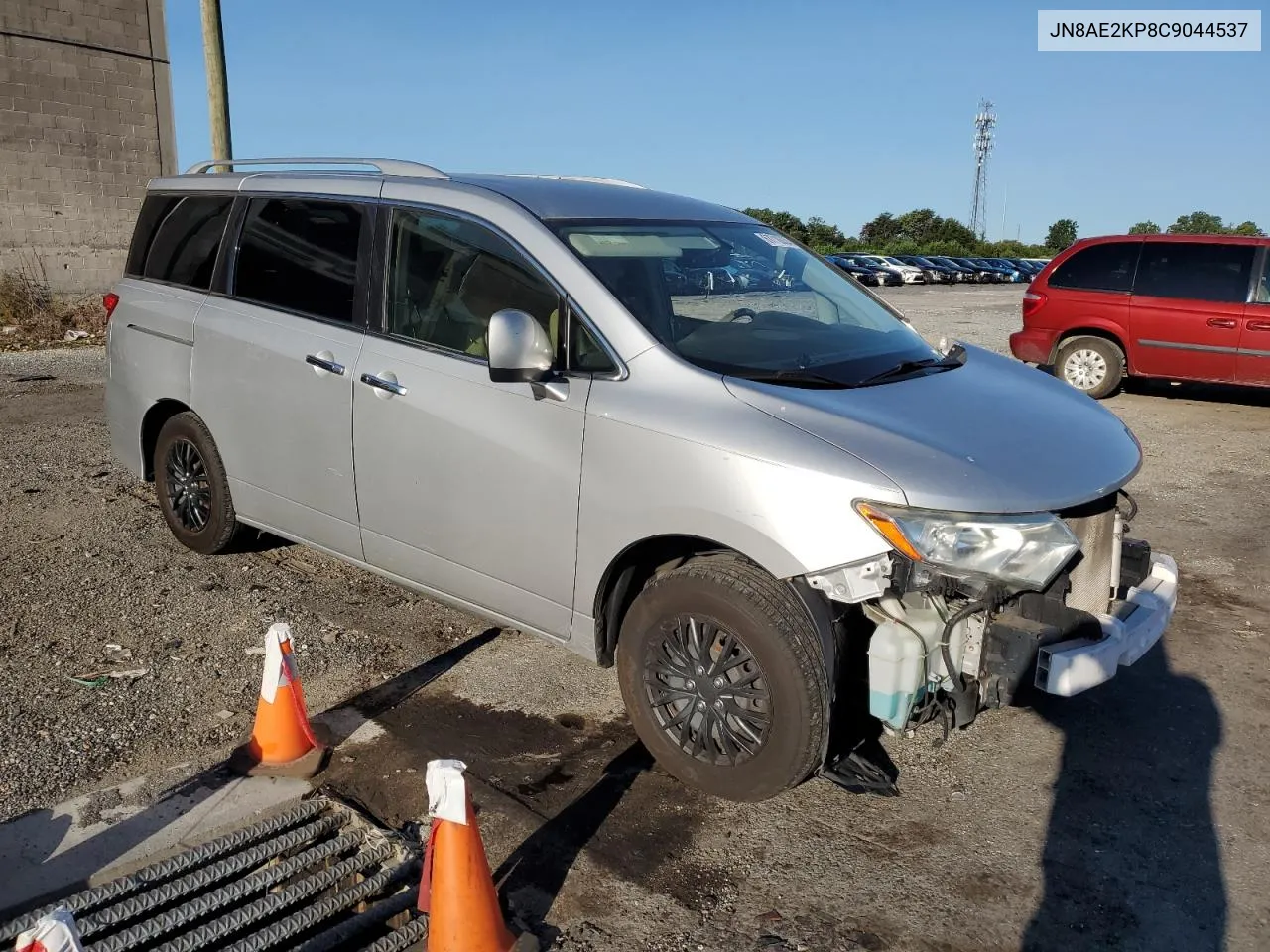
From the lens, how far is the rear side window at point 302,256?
4.51m

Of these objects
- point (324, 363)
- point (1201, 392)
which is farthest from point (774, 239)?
point (1201, 392)

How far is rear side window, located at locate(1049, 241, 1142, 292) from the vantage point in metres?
11.5

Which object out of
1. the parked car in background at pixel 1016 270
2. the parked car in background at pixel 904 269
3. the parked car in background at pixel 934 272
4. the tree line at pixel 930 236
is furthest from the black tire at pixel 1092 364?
the tree line at pixel 930 236

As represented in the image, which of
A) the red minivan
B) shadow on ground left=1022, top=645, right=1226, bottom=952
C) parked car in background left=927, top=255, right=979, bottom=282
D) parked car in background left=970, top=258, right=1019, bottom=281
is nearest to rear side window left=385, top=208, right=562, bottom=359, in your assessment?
shadow on ground left=1022, top=645, right=1226, bottom=952

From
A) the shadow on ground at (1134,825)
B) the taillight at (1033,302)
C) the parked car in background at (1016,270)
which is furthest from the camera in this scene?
the parked car in background at (1016,270)

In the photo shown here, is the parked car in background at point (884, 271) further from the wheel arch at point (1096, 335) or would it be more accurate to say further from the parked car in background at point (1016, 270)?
the wheel arch at point (1096, 335)

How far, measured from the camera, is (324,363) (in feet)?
14.5

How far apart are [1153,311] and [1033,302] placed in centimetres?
134

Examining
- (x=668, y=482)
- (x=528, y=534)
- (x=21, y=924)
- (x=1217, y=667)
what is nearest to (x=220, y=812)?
(x=21, y=924)

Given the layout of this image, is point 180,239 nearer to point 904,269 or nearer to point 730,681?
point 730,681

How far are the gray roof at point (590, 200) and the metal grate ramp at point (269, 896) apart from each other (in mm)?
2276

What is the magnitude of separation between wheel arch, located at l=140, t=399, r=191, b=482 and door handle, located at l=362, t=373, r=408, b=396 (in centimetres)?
165

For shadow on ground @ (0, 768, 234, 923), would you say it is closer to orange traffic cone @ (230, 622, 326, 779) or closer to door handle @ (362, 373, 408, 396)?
orange traffic cone @ (230, 622, 326, 779)

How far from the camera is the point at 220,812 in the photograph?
336 centimetres
